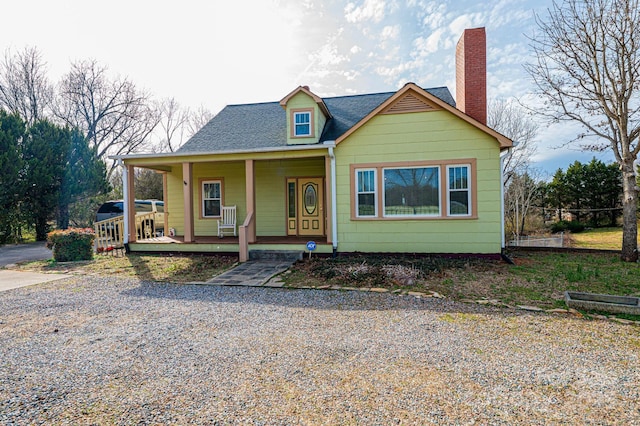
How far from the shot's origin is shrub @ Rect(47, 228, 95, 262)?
384 inches

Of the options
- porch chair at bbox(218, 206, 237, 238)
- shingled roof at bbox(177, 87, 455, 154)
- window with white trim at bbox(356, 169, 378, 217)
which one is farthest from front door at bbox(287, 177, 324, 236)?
window with white trim at bbox(356, 169, 378, 217)

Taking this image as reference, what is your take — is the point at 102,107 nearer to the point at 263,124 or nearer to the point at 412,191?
the point at 263,124

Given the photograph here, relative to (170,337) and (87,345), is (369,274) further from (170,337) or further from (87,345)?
(87,345)

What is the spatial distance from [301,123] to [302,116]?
8.9 inches

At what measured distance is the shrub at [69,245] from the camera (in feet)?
32.0

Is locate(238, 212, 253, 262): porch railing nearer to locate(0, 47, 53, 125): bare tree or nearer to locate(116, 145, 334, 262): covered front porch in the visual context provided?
locate(116, 145, 334, 262): covered front porch

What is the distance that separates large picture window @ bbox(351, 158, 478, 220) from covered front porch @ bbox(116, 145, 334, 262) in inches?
37.8

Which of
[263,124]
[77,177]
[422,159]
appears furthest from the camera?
[77,177]

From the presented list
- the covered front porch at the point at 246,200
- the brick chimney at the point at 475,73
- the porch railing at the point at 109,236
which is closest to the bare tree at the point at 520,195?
the brick chimney at the point at 475,73

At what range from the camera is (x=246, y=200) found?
11188 mm

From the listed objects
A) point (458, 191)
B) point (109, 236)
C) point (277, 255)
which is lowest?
point (277, 255)

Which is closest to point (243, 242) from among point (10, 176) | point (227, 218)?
point (227, 218)

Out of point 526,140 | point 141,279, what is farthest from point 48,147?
point 526,140

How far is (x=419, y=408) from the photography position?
8.41 feet
